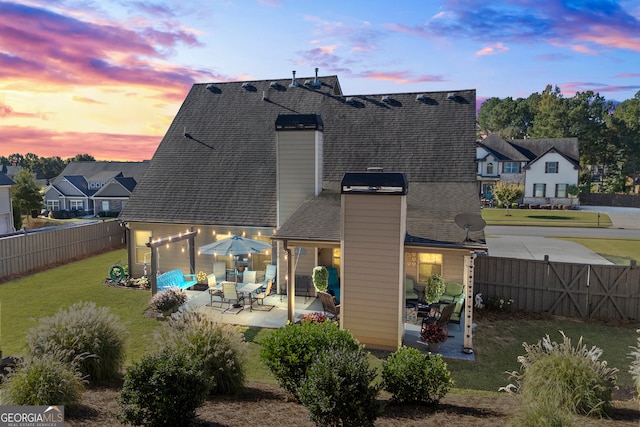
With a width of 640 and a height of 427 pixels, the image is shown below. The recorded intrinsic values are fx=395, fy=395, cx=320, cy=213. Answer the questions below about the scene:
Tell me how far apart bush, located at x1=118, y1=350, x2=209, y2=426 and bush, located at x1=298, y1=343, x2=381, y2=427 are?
1.49m

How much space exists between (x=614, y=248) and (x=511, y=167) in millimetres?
33102

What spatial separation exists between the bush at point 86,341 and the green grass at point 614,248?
22.4m

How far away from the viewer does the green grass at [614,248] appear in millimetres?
21219

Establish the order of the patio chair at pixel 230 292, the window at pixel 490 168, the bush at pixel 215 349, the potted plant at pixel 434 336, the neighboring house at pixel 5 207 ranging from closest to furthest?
1. the bush at pixel 215 349
2. the potted plant at pixel 434 336
3. the patio chair at pixel 230 292
4. the neighboring house at pixel 5 207
5. the window at pixel 490 168

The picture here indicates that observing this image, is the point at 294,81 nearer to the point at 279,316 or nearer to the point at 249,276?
the point at 249,276

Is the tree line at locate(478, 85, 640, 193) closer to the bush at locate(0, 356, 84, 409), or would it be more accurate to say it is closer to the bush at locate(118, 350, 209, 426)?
the bush at locate(118, 350, 209, 426)

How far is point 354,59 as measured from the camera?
1961 cm

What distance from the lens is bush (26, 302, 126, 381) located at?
6.99 metres

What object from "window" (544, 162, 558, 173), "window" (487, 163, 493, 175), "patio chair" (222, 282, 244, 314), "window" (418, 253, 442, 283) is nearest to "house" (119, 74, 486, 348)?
"window" (418, 253, 442, 283)

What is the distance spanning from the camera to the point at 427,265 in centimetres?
1482

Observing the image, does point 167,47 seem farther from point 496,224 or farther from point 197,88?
point 496,224

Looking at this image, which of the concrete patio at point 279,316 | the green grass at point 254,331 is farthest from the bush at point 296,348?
the concrete patio at point 279,316

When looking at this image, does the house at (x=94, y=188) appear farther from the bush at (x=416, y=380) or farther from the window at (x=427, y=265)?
the bush at (x=416, y=380)

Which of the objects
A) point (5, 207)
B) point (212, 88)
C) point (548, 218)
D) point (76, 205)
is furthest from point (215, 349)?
point (76, 205)
